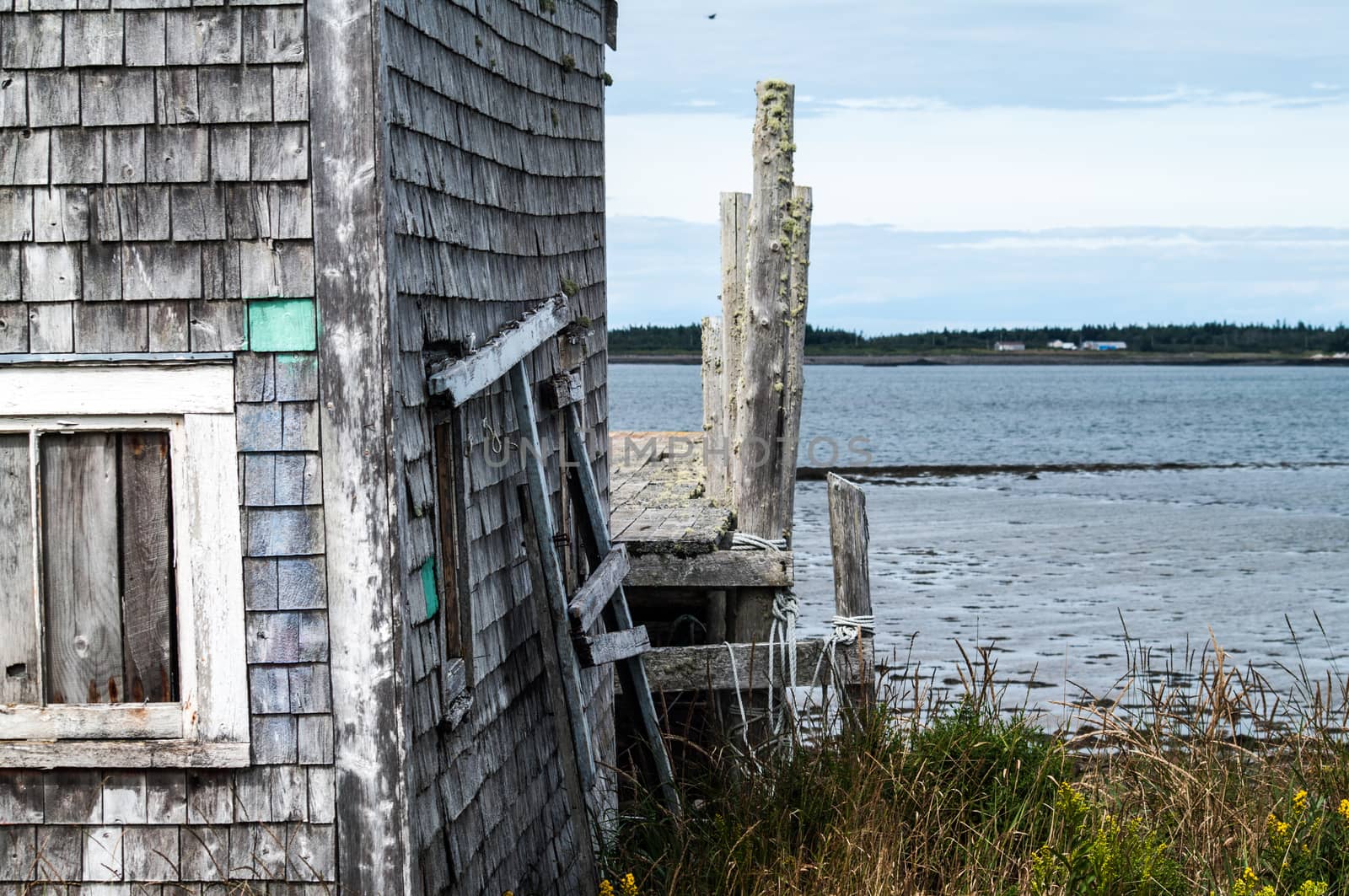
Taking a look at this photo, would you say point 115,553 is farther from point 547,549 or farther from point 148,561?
point 547,549

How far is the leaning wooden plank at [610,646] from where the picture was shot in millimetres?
5621

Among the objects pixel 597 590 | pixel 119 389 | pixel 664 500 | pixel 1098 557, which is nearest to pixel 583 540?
pixel 597 590

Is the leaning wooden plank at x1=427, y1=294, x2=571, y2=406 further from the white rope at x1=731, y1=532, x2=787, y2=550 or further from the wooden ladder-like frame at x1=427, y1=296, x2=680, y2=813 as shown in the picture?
the white rope at x1=731, y1=532, x2=787, y2=550

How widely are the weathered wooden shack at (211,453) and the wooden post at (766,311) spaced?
508 cm

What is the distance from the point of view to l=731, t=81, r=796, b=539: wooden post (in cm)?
926

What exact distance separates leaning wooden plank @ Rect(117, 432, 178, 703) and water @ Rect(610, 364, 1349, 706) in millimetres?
4105

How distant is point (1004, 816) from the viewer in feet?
19.6

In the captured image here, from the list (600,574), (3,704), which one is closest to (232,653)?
(3,704)

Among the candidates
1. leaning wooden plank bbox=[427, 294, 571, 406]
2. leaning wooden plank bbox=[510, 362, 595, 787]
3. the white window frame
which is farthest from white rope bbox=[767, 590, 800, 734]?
the white window frame

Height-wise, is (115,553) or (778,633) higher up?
(115,553)

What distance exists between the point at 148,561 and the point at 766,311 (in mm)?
5739

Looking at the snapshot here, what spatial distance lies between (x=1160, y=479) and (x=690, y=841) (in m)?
34.8

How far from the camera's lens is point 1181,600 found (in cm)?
1869

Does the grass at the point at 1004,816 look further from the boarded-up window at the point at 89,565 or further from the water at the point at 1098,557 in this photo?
the boarded-up window at the point at 89,565
